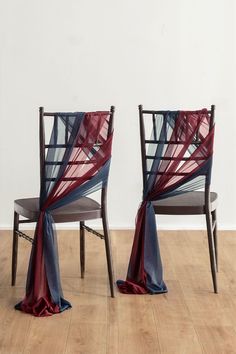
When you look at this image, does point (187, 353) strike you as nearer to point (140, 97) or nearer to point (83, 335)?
point (83, 335)

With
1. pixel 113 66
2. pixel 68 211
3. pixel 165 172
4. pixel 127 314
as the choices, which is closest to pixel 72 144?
pixel 68 211

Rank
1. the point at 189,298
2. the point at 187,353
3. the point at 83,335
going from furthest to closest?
the point at 189,298
the point at 83,335
the point at 187,353

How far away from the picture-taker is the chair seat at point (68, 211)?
345cm

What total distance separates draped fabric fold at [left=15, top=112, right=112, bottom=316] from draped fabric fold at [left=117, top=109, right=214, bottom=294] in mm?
326

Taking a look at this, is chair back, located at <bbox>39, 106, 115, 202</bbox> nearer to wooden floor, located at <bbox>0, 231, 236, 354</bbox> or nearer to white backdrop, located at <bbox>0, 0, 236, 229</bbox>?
wooden floor, located at <bbox>0, 231, 236, 354</bbox>

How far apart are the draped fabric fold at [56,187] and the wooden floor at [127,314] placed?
0.11 metres

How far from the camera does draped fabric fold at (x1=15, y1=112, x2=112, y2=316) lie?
3.39 meters

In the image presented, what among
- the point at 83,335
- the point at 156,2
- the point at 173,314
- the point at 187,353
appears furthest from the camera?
the point at 156,2

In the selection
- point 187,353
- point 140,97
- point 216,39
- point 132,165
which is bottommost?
point 187,353

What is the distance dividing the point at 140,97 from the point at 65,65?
55 centimetres

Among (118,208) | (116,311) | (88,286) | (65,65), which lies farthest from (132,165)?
(116,311)

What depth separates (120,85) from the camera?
5020 millimetres

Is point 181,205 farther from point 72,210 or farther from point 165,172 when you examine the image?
point 72,210

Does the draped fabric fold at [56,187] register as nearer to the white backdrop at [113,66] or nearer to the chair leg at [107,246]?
the chair leg at [107,246]
